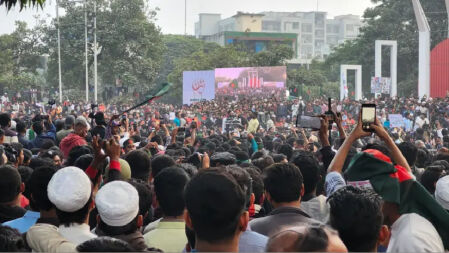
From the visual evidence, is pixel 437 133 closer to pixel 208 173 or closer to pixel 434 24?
pixel 208 173

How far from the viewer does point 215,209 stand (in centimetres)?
311

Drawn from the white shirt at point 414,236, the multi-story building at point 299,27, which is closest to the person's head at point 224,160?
the white shirt at point 414,236

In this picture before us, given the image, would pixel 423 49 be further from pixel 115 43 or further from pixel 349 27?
pixel 349 27

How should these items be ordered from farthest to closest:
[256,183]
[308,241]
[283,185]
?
[256,183] < [283,185] < [308,241]

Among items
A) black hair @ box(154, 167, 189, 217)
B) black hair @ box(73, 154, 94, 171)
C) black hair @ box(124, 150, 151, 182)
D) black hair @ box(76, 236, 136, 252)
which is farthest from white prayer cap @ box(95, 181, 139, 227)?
black hair @ box(124, 150, 151, 182)

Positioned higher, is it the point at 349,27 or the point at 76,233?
the point at 349,27

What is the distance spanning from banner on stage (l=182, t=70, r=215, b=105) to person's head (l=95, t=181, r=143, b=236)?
33.7 metres

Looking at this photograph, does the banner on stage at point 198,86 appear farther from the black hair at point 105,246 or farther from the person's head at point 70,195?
the black hair at point 105,246

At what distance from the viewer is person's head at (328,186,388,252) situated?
136 inches

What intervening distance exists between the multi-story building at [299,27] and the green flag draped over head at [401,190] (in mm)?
93316

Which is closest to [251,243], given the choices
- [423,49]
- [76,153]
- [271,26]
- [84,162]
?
[84,162]

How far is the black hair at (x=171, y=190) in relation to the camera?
4.57 meters

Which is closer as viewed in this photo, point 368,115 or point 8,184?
point 368,115

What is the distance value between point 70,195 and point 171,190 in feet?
2.42
